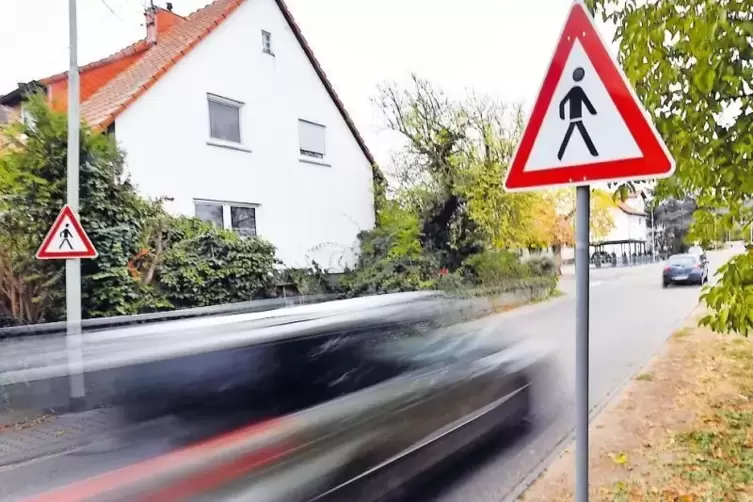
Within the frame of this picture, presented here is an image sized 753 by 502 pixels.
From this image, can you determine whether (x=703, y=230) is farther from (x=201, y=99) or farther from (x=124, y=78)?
(x=124, y=78)

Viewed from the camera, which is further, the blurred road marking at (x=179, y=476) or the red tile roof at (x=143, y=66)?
the red tile roof at (x=143, y=66)

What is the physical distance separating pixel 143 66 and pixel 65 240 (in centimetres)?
672

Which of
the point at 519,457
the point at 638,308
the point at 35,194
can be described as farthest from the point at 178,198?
the point at 638,308

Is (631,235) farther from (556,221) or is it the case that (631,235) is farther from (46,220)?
(46,220)

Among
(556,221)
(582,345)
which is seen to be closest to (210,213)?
(556,221)

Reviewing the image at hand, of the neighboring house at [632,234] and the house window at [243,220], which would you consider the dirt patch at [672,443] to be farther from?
the neighboring house at [632,234]

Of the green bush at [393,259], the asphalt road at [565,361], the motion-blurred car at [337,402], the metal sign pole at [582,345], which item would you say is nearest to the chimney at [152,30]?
the green bush at [393,259]

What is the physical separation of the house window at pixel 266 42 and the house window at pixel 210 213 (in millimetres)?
4278

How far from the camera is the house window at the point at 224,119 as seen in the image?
1132cm

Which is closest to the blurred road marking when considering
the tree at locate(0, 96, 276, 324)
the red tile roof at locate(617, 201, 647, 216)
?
the red tile roof at locate(617, 201, 647, 216)

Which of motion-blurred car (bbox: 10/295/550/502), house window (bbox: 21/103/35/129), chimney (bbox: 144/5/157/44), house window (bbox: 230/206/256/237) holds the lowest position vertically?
motion-blurred car (bbox: 10/295/550/502)

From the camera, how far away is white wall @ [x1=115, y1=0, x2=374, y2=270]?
1021 cm

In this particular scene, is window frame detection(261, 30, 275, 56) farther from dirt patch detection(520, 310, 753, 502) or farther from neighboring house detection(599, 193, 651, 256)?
neighboring house detection(599, 193, 651, 256)

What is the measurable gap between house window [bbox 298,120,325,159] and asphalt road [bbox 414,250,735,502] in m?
6.71
